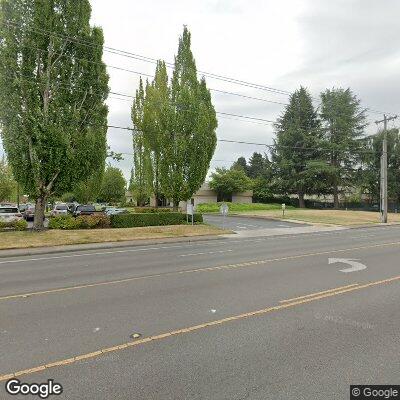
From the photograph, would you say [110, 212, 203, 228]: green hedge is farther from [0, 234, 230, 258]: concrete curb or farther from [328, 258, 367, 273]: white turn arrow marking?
[328, 258, 367, 273]: white turn arrow marking

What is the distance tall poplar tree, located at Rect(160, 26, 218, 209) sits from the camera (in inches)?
1091

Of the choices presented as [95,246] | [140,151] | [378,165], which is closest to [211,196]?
[140,151]

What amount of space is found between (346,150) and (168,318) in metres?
58.6

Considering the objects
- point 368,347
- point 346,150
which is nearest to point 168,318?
point 368,347

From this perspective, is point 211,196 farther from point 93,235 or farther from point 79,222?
point 93,235

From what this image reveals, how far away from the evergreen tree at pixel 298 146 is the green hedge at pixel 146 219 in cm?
3587

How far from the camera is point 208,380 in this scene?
410cm

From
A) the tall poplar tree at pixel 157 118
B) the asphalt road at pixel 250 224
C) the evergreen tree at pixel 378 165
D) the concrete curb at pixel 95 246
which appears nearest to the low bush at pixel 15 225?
the concrete curb at pixel 95 246

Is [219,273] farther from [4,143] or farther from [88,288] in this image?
[4,143]

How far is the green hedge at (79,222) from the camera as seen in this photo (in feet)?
73.4

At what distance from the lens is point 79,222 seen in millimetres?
22953

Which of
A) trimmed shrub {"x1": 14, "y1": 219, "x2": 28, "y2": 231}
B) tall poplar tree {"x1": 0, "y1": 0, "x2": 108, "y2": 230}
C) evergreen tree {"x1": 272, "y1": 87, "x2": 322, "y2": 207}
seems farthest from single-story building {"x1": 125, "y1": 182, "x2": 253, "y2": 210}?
trimmed shrub {"x1": 14, "y1": 219, "x2": 28, "y2": 231}

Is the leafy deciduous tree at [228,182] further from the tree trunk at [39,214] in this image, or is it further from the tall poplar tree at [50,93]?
the tree trunk at [39,214]

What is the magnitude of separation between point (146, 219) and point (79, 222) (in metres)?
4.40
